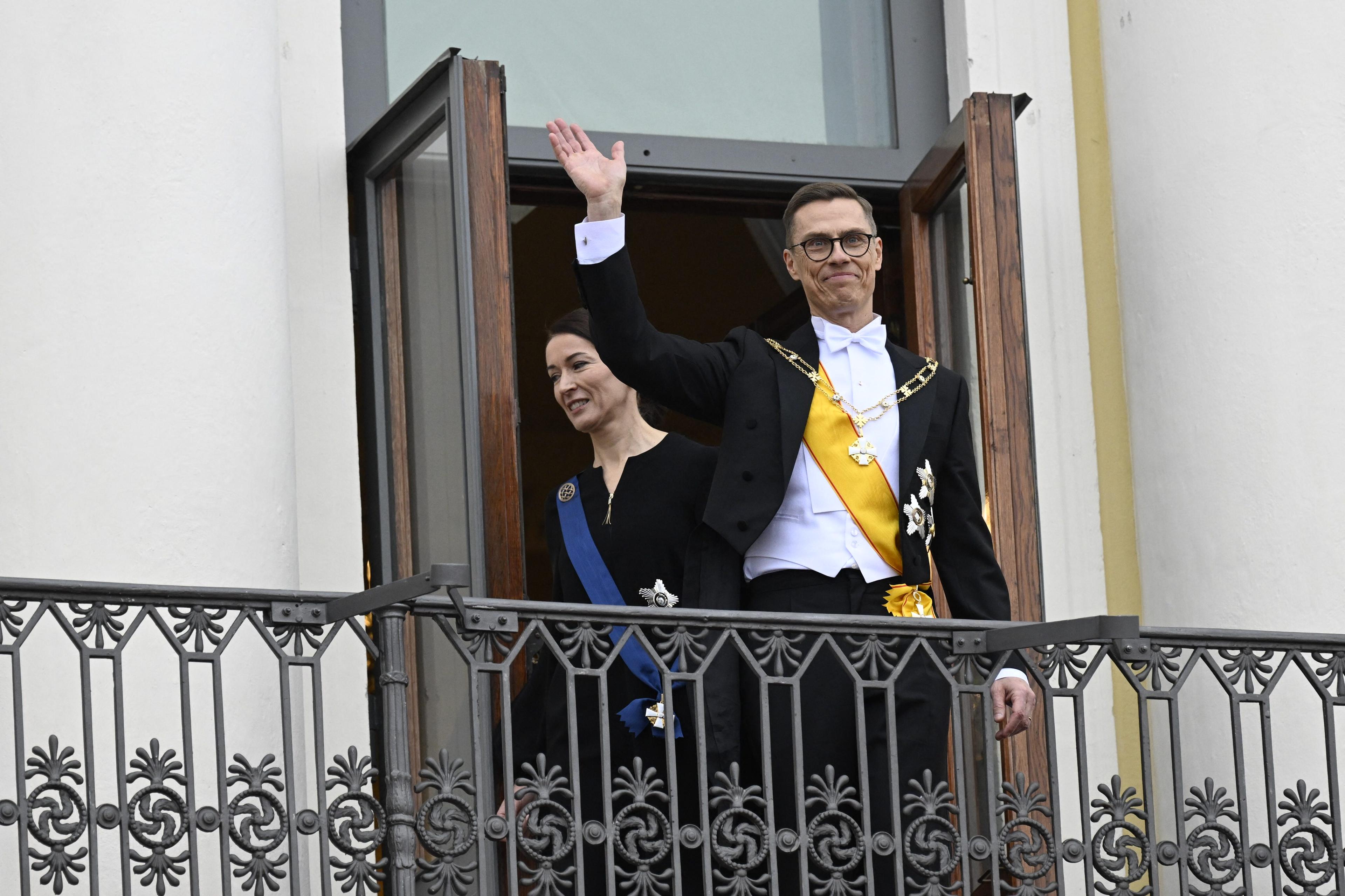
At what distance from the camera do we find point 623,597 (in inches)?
226

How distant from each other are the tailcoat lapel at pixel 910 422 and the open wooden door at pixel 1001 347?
90 cm

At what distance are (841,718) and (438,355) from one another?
5.82 feet

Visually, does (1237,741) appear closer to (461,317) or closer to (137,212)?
(461,317)

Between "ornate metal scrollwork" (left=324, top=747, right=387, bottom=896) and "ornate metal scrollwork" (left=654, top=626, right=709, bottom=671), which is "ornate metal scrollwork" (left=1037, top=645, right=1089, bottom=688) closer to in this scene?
"ornate metal scrollwork" (left=654, top=626, right=709, bottom=671)

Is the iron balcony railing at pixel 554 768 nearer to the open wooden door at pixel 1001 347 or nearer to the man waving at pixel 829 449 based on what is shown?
the man waving at pixel 829 449

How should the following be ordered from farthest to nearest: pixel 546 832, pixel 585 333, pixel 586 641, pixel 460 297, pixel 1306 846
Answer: pixel 460 297, pixel 585 333, pixel 1306 846, pixel 586 641, pixel 546 832

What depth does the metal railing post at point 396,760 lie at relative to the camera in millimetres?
4750

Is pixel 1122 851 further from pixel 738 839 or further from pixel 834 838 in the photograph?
pixel 738 839

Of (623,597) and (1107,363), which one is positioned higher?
(1107,363)

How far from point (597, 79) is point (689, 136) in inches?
12.8

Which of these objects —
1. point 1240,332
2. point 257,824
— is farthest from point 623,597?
point 1240,332

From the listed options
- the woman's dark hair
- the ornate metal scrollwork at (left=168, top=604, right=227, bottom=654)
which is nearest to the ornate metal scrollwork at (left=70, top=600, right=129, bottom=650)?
the ornate metal scrollwork at (left=168, top=604, right=227, bottom=654)

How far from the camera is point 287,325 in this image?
639 centimetres

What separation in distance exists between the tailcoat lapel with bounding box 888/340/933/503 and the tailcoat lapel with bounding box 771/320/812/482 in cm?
3
